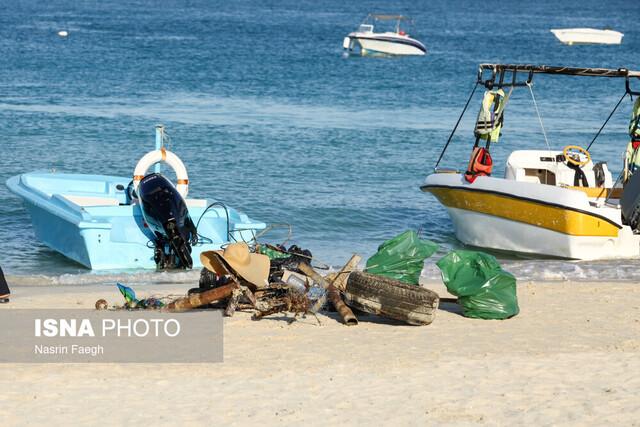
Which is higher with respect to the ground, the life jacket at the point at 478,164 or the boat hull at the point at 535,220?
the life jacket at the point at 478,164

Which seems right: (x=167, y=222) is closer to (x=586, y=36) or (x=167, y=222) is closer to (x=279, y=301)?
(x=279, y=301)

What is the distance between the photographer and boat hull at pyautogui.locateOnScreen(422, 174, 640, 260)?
1492cm

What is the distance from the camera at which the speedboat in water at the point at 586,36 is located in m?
73.1

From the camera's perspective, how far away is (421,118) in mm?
32938

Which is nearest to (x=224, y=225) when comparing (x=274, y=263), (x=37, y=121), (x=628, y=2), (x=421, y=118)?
(x=274, y=263)

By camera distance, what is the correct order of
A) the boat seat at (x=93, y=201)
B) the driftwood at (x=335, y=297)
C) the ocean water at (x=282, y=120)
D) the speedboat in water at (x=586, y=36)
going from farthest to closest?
the speedboat in water at (x=586, y=36) → the ocean water at (x=282, y=120) → the boat seat at (x=93, y=201) → the driftwood at (x=335, y=297)

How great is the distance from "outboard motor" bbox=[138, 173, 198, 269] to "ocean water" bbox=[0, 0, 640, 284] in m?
0.28

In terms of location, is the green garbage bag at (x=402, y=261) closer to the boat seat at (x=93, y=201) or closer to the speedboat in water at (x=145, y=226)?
the speedboat in water at (x=145, y=226)

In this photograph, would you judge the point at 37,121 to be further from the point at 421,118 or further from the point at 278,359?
the point at 278,359

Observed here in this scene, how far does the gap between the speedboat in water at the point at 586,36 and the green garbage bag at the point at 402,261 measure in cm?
6451

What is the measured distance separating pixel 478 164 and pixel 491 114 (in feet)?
2.47

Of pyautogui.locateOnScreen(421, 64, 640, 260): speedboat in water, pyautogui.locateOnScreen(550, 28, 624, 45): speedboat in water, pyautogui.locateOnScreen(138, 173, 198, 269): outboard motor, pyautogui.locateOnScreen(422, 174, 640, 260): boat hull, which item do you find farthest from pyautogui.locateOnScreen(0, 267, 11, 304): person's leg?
pyautogui.locateOnScreen(550, 28, 624, 45): speedboat in water

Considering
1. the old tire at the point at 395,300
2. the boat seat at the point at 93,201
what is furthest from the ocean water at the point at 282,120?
the old tire at the point at 395,300

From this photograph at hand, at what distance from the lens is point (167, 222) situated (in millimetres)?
13602
